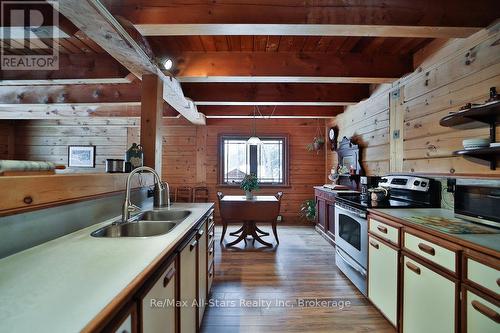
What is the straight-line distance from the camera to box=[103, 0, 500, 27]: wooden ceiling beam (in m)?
1.68

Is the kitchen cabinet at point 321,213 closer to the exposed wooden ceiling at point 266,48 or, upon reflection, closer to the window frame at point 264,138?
the window frame at point 264,138

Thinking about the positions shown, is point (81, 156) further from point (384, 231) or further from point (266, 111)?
point (384, 231)

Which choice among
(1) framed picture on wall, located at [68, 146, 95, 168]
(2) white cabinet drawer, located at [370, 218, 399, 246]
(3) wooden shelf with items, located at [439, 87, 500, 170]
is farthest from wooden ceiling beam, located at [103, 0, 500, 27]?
(1) framed picture on wall, located at [68, 146, 95, 168]

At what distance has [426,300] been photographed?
1.44 metres

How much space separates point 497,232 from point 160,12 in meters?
2.58

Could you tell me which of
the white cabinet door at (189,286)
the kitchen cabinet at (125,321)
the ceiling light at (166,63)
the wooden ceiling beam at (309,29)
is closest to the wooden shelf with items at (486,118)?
the wooden ceiling beam at (309,29)

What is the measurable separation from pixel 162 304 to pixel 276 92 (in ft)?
10.3

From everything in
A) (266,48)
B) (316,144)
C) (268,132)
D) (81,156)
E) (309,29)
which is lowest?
(81,156)

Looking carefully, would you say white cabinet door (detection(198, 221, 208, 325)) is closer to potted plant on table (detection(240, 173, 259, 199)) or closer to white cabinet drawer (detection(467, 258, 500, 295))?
white cabinet drawer (detection(467, 258, 500, 295))

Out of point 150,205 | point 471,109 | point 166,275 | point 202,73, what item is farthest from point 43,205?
point 471,109

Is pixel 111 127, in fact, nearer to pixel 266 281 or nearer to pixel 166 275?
pixel 266 281

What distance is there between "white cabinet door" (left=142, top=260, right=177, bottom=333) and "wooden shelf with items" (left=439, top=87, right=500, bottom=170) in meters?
2.07

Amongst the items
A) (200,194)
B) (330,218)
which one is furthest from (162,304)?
(200,194)

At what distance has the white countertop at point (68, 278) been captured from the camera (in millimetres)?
568
